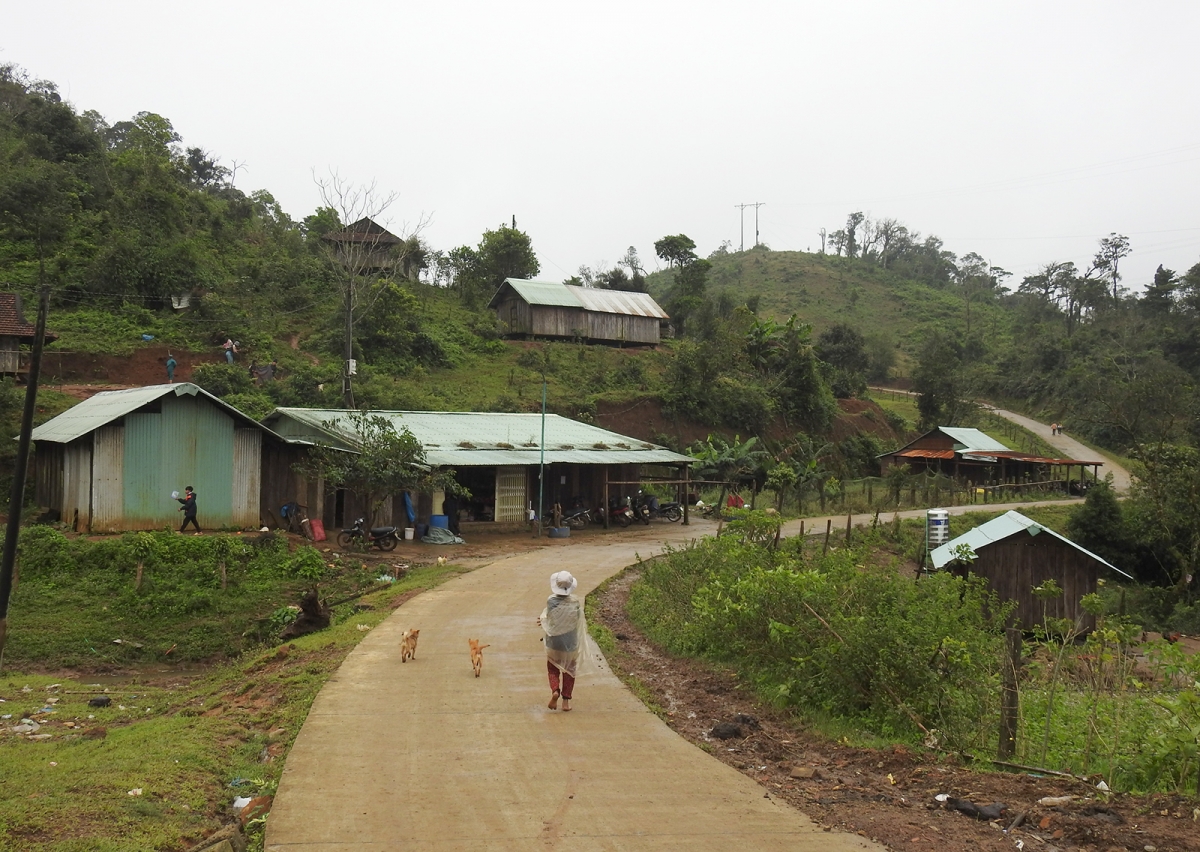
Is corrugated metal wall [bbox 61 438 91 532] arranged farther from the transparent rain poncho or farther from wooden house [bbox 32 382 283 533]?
the transparent rain poncho

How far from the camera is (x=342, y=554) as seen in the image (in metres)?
21.3

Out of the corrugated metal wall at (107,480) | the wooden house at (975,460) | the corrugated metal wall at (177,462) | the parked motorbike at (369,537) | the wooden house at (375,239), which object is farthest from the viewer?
the wooden house at (375,239)

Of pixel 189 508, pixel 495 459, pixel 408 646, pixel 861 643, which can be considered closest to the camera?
pixel 861 643

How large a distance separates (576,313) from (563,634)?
145ft

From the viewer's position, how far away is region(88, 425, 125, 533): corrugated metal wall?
20.4 metres

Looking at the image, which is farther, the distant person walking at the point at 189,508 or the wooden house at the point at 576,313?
the wooden house at the point at 576,313

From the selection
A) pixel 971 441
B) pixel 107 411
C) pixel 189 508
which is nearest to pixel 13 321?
pixel 107 411

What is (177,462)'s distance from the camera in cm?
2156

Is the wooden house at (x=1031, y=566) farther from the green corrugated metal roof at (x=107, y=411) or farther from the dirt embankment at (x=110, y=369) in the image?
the dirt embankment at (x=110, y=369)

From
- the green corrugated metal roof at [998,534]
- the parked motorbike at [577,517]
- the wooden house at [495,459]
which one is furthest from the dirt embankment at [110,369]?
the green corrugated metal roof at [998,534]

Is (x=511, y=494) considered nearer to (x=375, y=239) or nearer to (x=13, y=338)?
(x=13, y=338)

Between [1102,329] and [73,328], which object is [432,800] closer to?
[73,328]

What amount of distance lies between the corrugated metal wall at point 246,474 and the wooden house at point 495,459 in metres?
0.66

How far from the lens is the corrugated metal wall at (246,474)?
884 inches
